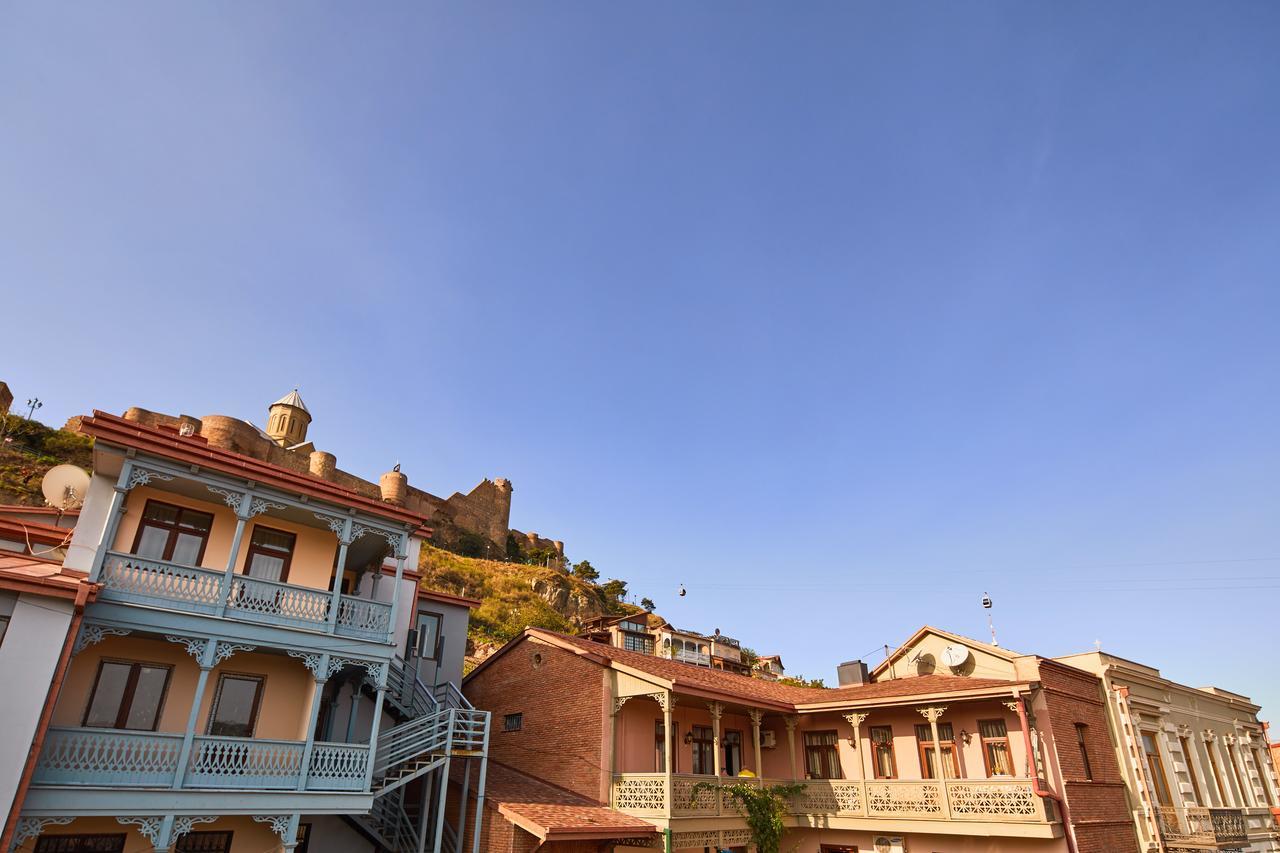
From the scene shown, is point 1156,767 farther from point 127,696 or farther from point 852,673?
point 127,696

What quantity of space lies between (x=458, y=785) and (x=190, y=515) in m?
9.05

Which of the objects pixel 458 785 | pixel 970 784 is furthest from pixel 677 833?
pixel 970 784

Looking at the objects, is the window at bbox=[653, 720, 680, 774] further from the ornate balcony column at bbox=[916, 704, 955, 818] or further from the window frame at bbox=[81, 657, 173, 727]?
the window frame at bbox=[81, 657, 173, 727]

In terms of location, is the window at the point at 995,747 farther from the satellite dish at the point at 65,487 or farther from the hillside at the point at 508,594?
the hillside at the point at 508,594

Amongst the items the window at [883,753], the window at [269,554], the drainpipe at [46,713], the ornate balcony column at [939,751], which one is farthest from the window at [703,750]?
the drainpipe at [46,713]

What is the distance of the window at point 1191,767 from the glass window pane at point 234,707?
26820mm

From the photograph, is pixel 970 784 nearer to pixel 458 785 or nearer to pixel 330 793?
pixel 458 785

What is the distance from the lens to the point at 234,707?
15.6 meters

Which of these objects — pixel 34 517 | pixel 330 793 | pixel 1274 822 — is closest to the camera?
pixel 330 793

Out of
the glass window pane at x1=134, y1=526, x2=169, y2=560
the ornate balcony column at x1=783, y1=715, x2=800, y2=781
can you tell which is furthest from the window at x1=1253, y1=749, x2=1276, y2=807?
the glass window pane at x1=134, y1=526, x2=169, y2=560

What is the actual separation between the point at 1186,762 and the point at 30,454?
60.7 meters

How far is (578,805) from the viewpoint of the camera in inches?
685

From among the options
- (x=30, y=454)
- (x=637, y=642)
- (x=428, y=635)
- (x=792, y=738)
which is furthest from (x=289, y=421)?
(x=792, y=738)

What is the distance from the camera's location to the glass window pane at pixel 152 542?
15141mm
